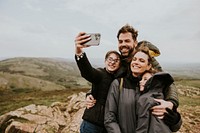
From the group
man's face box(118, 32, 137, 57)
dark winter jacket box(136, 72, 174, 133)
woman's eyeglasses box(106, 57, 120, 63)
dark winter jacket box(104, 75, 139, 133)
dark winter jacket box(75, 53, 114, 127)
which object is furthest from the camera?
man's face box(118, 32, 137, 57)

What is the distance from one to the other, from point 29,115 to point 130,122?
32.9 feet

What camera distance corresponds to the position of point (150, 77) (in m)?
4.06

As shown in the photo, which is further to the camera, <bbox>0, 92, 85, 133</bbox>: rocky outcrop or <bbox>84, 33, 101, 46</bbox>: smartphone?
<bbox>0, 92, 85, 133</bbox>: rocky outcrop

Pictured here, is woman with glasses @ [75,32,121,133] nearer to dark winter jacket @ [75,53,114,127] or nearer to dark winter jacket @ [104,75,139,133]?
dark winter jacket @ [75,53,114,127]

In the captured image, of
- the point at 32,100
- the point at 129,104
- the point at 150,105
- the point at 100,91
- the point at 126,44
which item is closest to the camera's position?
the point at 150,105

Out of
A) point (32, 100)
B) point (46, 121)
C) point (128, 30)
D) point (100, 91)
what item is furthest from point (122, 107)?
point (32, 100)

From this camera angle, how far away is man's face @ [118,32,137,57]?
4773 millimetres

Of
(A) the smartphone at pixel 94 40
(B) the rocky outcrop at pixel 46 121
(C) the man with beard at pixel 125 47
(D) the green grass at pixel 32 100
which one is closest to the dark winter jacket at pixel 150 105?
(C) the man with beard at pixel 125 47

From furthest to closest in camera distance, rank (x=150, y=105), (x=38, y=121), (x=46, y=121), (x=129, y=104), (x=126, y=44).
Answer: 1. (x=46, y=121)
2. (x=38, y=121)
3. (x=126, y=44)
4. (x=129, y=104)
5. (x=150, y=105)

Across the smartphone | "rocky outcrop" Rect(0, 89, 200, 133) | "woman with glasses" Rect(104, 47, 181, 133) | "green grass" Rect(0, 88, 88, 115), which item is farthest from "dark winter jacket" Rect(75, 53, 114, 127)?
"green grass" Rect(0, 88, 88, 115)

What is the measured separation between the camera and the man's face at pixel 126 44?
4.77 m

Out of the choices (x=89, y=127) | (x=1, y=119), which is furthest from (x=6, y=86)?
(x=89, y=127)

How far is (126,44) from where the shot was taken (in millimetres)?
4770

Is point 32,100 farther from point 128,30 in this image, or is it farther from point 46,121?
point 128,30
